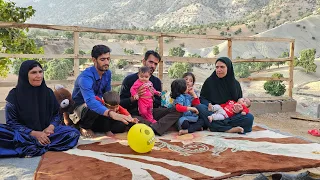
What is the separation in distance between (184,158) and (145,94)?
134 centimetres

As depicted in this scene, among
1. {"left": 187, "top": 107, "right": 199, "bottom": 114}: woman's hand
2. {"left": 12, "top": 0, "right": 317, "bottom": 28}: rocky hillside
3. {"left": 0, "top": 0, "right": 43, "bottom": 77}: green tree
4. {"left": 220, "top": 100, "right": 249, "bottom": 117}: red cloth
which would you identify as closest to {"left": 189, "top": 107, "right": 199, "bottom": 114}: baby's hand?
{"left": 187, "top": 107, "right": 199, "bottom": 114}: woman's hand

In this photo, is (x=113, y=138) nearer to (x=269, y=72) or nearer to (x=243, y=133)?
(x=243, y=133)

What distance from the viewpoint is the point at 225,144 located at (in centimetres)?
406

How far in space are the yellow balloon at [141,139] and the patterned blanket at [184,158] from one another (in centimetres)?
7

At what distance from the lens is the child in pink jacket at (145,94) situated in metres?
4.59

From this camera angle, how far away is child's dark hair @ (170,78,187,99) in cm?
448

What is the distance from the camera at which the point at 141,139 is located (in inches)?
138

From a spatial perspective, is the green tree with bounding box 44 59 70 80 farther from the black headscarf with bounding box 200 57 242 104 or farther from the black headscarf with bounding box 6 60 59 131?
the black headscarf with bounding box 6 60 59 131

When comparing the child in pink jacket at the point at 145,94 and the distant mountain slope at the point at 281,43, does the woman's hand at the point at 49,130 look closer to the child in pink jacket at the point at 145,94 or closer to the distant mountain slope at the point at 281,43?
the child in pink jacket at the point at 145,94

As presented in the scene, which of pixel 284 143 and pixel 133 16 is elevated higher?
pixel 133 16

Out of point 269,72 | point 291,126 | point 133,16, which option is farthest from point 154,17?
point 291,126

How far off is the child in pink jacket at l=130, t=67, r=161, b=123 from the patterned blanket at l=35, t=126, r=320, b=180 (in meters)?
0.44

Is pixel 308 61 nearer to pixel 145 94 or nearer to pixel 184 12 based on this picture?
pixel 145 94

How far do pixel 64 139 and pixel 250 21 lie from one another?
150 ft
